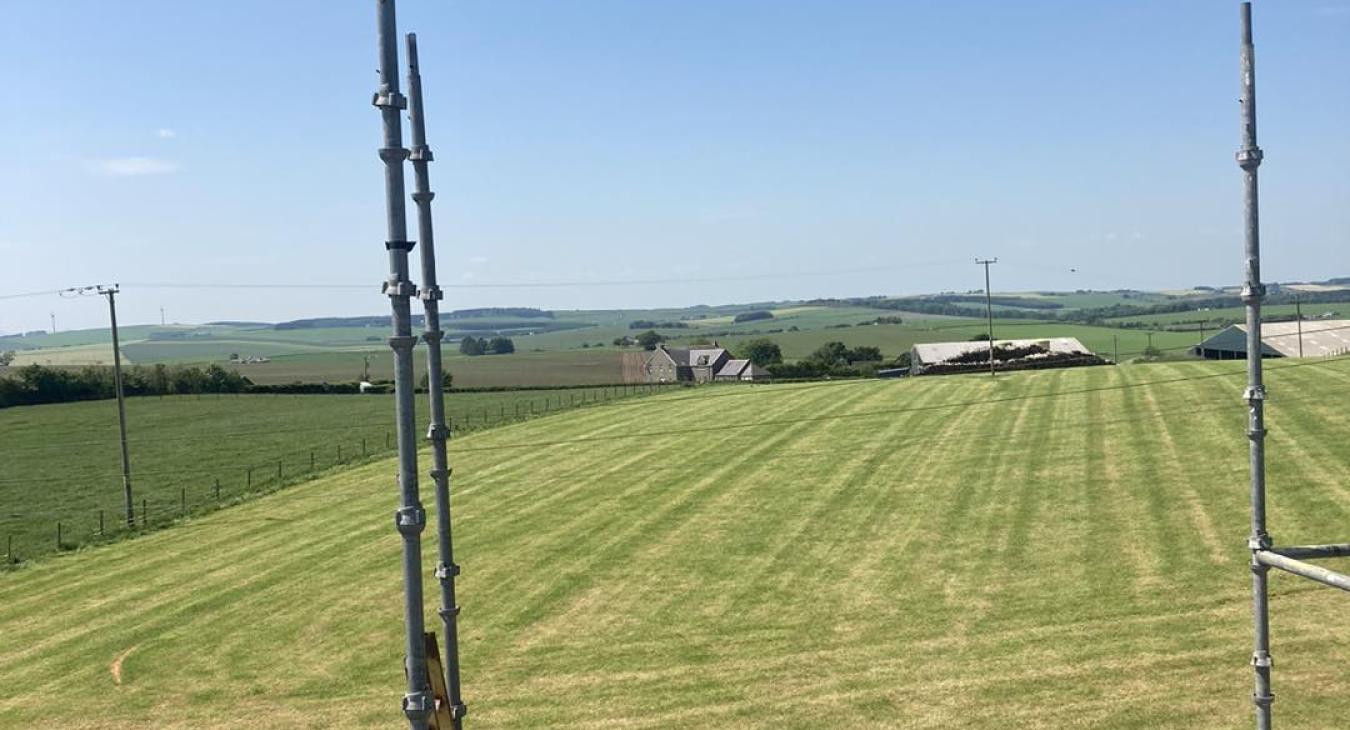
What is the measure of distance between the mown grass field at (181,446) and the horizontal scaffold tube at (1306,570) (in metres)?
38.4

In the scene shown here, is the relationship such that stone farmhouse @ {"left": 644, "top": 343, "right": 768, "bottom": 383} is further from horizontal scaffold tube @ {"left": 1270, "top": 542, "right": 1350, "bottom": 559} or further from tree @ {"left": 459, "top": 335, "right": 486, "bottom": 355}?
horizontal scaffold tube @ {"left": 1270, "top": 542, "right": 1350, "bottom": 559}


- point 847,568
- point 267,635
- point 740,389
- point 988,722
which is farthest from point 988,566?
point 740,389

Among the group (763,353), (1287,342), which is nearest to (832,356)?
(763,353)

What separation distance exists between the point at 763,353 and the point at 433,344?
116 metres

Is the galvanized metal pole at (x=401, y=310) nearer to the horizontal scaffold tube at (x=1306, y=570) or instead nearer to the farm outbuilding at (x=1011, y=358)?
the horizontal scaffold tube at (x=1306, y=570)

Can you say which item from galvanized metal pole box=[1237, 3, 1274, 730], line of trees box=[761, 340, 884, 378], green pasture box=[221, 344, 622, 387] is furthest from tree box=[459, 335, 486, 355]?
galvanized metal pole box=[1237, 3, 1274, 730]

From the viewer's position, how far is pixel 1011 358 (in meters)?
91.9

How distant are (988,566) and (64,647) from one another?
2255 centimetres

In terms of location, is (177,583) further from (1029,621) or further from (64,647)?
(1029,621)

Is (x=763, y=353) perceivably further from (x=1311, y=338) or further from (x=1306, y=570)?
(x=1306, y=570)

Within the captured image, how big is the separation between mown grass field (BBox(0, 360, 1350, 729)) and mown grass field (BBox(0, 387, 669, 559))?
20.0 feet

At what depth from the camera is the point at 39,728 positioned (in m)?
18.9

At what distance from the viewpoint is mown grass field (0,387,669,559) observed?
4481 cm

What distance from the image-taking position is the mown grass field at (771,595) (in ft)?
59.3
